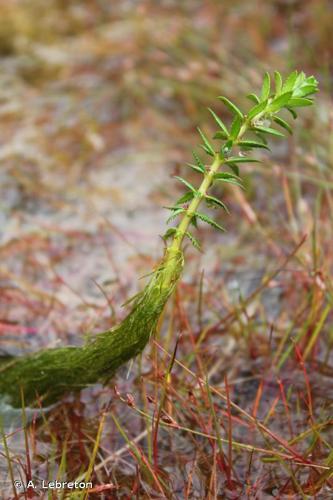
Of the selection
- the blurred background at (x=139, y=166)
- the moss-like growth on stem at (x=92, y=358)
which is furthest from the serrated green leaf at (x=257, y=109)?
the blurred background at (x=139, y=166)

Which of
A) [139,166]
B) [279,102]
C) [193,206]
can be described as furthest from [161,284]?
[139,166]

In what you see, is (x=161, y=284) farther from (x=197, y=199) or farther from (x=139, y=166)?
(x=139, y=166)

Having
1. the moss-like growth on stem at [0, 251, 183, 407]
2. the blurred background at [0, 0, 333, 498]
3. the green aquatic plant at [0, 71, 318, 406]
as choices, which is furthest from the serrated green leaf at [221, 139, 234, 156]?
the blurred background at [0, 0, 333, 498]

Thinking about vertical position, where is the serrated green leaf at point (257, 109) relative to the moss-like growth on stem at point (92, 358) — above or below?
above

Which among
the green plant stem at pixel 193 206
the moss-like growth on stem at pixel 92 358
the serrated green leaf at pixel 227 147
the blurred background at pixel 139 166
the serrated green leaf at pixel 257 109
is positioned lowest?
the moss-like growth on stem at pixel 92 358

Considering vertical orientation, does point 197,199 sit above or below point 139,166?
below

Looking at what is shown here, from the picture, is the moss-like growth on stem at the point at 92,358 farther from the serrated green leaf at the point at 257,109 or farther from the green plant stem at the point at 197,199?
the serrated green leaf at the point at 257,109

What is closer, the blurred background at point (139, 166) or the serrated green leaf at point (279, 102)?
the serrated green leaf at point (279, 102)

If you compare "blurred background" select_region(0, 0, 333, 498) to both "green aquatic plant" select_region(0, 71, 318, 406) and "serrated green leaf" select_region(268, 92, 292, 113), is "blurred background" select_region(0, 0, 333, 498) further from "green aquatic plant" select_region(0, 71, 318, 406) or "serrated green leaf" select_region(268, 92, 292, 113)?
"serrated green leaf" select_region(268, 92, 292, 113)
